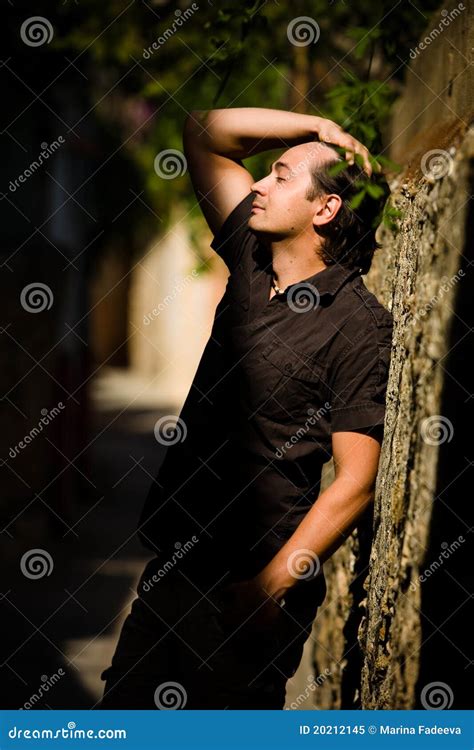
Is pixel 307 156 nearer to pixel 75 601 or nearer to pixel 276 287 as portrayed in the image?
pixel 276 287

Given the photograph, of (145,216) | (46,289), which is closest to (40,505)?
(46,289)

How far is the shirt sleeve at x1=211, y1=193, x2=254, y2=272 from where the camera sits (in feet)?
9.25

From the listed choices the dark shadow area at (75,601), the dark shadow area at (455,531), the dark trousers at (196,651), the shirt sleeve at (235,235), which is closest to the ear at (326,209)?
the shirt sleeve at (235,235)

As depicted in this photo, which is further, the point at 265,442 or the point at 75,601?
the point at 75,601

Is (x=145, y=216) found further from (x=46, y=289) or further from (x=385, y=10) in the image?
(x=385, y=10)

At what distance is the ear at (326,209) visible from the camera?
2643mm

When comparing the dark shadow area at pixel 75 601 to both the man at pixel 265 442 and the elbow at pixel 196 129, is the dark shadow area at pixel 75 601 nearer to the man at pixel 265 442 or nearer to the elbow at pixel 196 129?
the man at pixel 265 442

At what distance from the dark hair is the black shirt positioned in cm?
7

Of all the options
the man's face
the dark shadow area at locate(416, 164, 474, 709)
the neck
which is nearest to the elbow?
the man's face

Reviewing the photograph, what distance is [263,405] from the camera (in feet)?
8.45

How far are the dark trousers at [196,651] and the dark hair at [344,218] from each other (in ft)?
2.91

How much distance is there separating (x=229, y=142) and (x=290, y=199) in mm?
370

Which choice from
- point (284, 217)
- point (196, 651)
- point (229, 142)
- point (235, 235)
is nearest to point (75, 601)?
point (196, 651)

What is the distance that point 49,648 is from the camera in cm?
507
